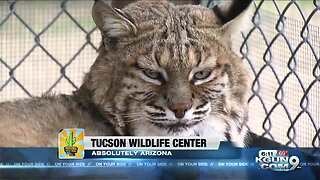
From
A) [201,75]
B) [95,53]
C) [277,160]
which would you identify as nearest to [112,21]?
[95,53]

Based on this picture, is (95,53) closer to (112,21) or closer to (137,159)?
(112,21)

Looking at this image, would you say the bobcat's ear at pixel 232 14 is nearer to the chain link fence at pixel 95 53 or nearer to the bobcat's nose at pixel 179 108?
the chain link fence at pixel 95 53

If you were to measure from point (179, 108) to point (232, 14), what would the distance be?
0.92 ft

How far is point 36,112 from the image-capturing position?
69.4 inches

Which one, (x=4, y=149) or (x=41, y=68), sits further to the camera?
(x=41, y=68)

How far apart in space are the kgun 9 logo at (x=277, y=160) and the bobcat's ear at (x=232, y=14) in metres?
0.32

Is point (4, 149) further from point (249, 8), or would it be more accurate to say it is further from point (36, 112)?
point (249, 8)

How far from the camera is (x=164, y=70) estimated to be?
66.7 inches

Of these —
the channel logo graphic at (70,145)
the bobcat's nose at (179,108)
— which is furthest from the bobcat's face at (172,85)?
the channel logo graphic at (70,145)

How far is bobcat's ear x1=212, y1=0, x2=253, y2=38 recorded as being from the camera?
174 cm

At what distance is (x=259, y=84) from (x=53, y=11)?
62cm

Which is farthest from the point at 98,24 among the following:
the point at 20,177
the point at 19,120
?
the point at 20,177

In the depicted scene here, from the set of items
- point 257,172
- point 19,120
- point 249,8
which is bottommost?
point 257,172

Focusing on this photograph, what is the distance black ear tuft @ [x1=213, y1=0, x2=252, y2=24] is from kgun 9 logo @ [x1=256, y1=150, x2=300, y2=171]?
1.16 ft
